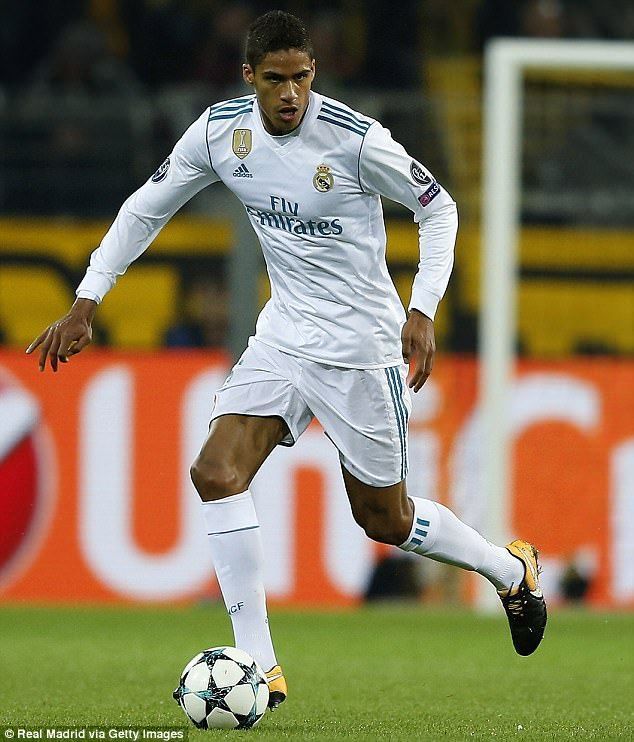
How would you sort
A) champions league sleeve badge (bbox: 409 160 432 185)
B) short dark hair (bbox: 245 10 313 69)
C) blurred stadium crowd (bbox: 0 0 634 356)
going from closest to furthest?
short dark hair (bbox: 245 10 313 69) → champions league sleeve badge (bbox: 409 160 432 185) → blurred stadium crowd (bbox: 0 0 634 356)

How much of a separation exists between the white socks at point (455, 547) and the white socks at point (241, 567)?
644 millimetres

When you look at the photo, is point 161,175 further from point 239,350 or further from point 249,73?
point 239,350

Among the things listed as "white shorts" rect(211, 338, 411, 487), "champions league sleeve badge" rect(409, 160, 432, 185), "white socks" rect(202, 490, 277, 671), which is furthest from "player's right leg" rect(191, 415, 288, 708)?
"champions league sleeve badge" rect(409, 160, 432, 185)

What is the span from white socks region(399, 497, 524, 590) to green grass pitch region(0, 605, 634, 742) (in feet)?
1.43

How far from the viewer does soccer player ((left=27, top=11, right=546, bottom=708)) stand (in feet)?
16.8

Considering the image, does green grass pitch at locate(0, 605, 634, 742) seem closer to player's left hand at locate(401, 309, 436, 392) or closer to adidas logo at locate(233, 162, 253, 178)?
player's left hand at locate(401, 309, 436, 392)

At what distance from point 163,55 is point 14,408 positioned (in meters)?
3.92

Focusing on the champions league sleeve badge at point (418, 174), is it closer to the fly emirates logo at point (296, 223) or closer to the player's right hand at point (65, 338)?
the fly emirates logo at point (296, 223)

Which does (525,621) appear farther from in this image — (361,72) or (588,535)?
(361,72)

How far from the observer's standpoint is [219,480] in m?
5.11

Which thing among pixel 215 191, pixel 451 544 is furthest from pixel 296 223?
pixel 215 191

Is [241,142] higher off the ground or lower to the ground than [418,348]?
higher

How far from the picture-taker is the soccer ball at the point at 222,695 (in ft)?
15.6

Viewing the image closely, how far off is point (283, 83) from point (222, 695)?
6.02 ft
